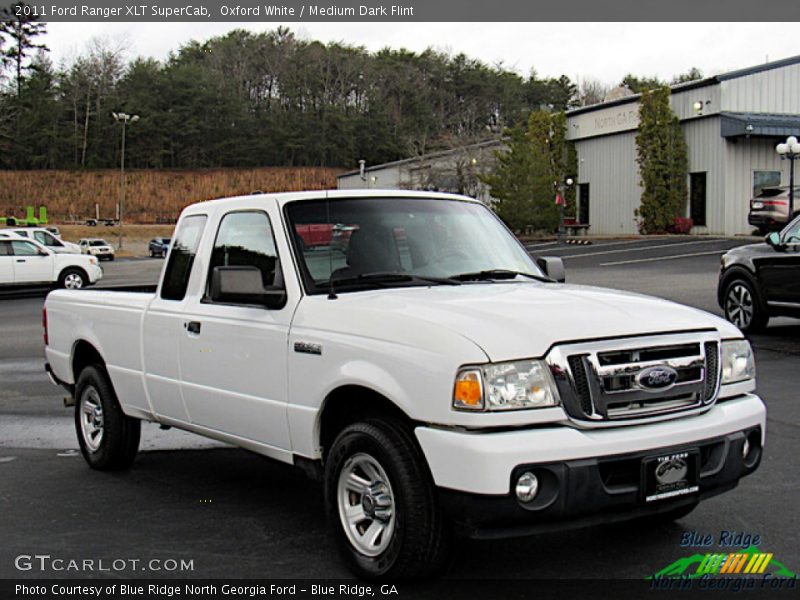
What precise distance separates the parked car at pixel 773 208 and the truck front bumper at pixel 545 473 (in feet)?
103

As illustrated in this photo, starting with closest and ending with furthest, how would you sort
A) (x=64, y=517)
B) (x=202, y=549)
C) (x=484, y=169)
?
(x=202, y=549), (x=64, y=517), (x=484, y=169)

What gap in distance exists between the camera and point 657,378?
14.4 feet

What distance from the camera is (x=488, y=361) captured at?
415 centimetres

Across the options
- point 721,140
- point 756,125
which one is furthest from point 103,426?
point 721,140

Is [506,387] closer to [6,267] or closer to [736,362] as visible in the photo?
[736,362]

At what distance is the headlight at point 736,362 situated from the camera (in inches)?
190

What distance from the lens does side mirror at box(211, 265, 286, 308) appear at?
5188mm

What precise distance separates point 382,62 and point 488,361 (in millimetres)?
121077

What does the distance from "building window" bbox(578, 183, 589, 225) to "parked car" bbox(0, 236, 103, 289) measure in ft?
97.4

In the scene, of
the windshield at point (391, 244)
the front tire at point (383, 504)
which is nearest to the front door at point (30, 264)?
the windshield at point (391, 244)

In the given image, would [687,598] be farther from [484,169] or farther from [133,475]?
[484,169]

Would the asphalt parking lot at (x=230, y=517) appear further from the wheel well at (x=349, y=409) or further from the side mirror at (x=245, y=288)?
the side mirror at (x=245, y=288)
